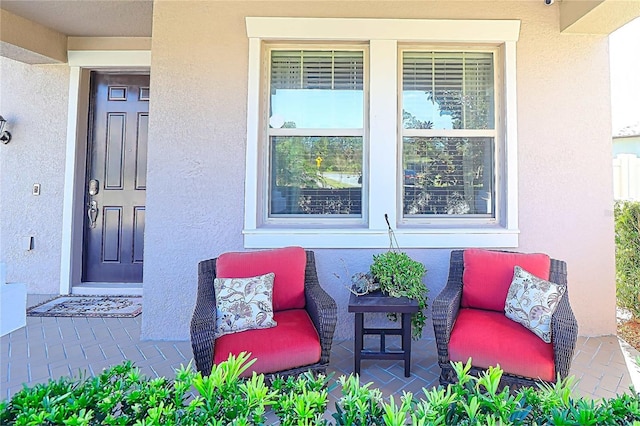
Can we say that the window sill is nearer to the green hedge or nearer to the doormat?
the doormat

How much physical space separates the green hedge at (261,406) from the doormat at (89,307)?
3093 mm

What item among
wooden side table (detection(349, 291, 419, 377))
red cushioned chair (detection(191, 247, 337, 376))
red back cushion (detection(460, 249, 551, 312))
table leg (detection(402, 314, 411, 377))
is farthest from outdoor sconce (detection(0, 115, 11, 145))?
red back cushion (detection(460, 249, 551, 312))

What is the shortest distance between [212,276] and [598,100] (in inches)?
147

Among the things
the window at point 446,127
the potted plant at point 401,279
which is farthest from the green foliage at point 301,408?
the window at point 446,127

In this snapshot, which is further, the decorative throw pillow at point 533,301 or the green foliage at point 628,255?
the green foliage at point 628,255

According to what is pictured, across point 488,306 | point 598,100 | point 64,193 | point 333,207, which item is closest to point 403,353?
point 488,306

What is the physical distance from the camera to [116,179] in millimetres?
4469

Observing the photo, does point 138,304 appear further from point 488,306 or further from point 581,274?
point 581,274

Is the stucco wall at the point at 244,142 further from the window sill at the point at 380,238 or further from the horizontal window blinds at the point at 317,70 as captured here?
the horizontal window blinds at the point at 317,70

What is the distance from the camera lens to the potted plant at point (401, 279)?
2.64 meters

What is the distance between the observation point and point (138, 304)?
13.3 feet

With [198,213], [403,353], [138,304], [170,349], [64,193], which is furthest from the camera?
[64,193]

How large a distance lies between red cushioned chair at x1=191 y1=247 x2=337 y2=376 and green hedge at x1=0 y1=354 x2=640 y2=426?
3.61ft

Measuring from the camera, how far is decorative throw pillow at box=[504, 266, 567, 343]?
2.19m
